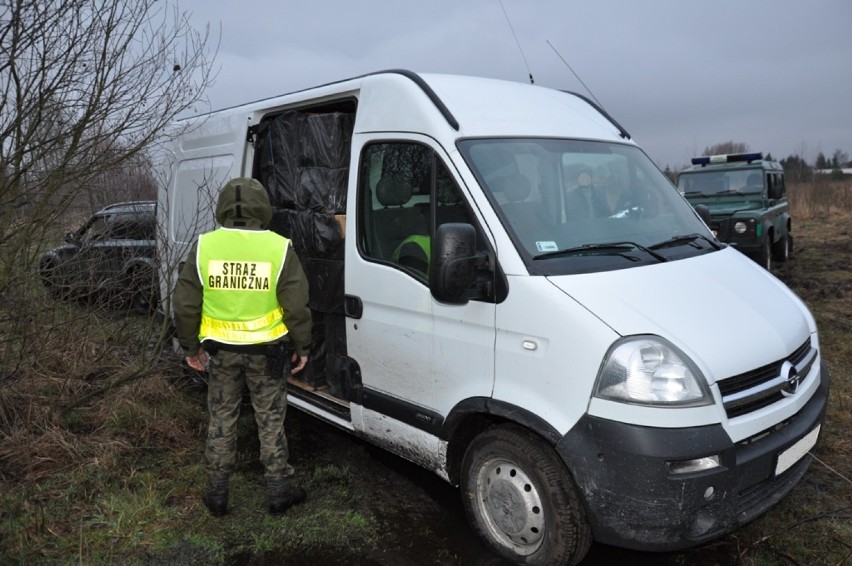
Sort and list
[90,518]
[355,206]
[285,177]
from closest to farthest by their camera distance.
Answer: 1. [90,518]
2. [355,206]
3. [285,177]

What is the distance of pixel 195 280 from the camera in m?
3.38

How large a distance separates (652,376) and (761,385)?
1.89 ft

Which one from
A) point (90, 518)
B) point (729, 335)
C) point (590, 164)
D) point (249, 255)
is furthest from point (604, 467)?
point (90, 518)

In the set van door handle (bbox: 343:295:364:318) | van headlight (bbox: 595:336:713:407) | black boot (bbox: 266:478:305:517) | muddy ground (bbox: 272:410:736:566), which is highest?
van door handle (bbox: 343:295:364:318)

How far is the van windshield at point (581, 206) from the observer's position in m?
3.06

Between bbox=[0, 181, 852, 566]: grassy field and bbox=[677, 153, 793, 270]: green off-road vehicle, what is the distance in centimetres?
510

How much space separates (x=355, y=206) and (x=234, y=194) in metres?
0.72

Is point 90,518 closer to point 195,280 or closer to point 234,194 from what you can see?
point 195,280

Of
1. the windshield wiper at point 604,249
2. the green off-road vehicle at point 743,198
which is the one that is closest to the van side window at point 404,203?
the windshield wiper at point 604,249

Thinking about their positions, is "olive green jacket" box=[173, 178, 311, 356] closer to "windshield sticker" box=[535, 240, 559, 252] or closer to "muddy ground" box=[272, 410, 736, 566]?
"muddy ground" box=[272, 410, 736, 566]

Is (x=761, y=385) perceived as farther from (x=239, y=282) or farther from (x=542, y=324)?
(x=239, y=282)

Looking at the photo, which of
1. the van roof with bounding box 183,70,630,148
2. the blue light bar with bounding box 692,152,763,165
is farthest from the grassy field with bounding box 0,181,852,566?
the blue light bar with bounding box 692,152,763,165

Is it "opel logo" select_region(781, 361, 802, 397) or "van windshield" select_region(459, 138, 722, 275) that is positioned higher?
"van windshield" select_region(459, 138, 722, 275)

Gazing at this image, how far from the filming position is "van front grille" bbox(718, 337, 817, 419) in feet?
8.68
